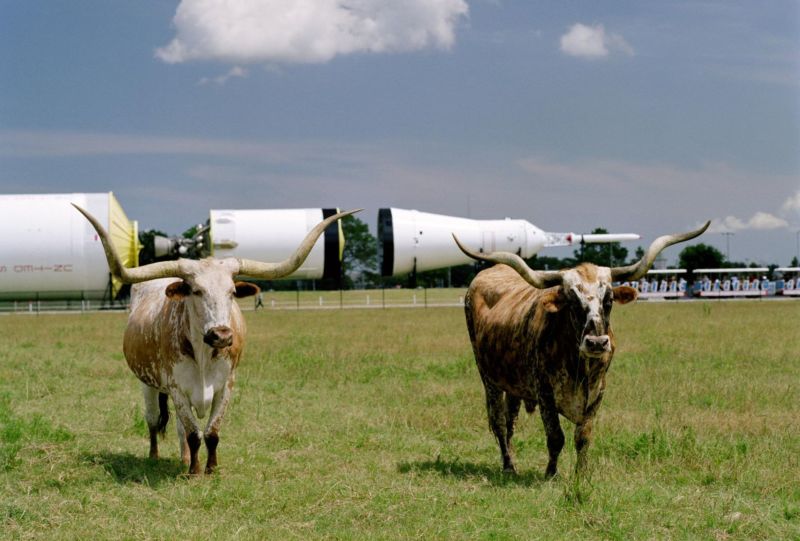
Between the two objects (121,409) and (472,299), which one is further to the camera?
(121,409)

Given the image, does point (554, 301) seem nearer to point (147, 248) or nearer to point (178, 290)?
point (178, 290)

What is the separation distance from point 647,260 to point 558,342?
3.65 feet

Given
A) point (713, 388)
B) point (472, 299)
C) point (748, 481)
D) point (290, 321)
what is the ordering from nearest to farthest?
point (748, 481) → point (472, 299) → point (713, 388) → point (290, 321)

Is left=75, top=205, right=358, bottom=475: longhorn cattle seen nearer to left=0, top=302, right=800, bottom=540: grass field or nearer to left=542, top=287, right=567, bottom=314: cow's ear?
left=0, top=302, right=800, bottom=540: grass field

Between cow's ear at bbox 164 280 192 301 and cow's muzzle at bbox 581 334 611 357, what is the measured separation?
3.68 m

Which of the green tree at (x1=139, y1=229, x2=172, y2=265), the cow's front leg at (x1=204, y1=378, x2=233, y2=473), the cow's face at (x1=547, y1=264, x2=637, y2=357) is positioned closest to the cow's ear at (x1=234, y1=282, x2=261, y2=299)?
the cow's front leg at (x1=204, y1=378, x2=233, y2=473)

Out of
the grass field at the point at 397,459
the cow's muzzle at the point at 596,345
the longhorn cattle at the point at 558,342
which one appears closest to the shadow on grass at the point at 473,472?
the grass field at the point at 397,459

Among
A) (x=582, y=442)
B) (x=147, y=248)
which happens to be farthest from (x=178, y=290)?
(x=147, y=248)

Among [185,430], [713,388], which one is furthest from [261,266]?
[713,388]

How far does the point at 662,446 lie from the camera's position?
28.7 ft

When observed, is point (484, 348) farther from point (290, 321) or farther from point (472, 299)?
point (290, 321)

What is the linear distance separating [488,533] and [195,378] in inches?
137

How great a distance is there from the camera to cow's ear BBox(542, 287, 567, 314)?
7.25 meters

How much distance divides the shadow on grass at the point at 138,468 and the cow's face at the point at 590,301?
159 inches
